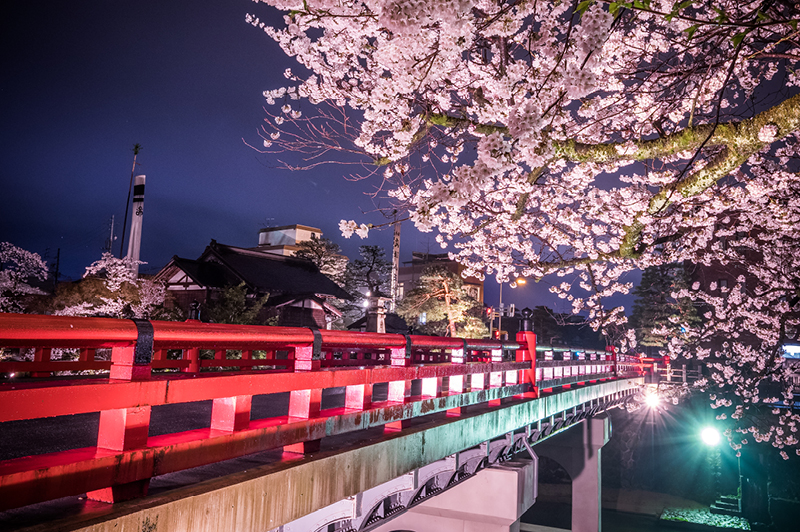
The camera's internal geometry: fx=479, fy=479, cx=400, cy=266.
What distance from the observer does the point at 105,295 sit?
21.5m

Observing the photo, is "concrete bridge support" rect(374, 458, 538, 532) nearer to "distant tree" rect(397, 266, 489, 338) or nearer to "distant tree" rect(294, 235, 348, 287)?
"distant tree" rect(397, 266, 489, 338)

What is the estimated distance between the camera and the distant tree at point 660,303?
37469mm

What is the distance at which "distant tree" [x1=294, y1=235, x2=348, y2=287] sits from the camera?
41969 mm

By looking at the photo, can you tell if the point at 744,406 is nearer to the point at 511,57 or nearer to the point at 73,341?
the point at 511,57

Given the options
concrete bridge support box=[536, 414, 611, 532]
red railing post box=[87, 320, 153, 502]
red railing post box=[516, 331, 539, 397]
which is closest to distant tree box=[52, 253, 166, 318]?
red railing post box=[516, 331, 539, 397]

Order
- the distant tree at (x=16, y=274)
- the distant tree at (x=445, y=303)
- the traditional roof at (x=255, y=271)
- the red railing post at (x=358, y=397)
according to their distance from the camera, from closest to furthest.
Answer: the red railing post at (x=358, y=397) → the distant tree at (x=16, y=274) → the traditional roof at (x=255, y=271) → the distant tree at (x=445, y=303)

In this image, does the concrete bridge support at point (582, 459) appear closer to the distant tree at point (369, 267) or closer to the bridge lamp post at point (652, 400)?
the bridge lamp post at point (652, 400)

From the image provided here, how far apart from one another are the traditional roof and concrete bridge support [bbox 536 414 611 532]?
19539 mm

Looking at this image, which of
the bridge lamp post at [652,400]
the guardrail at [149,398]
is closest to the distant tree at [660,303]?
the bridge lamp post at [652,400]

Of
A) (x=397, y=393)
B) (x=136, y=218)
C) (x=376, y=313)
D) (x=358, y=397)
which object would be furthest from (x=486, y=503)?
(x=136, y=218)

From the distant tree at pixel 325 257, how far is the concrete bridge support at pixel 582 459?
2888 centimetres

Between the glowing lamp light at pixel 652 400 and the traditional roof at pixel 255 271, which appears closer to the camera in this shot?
the glowing lamp light at pixel 652 400

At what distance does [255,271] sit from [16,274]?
1433cm

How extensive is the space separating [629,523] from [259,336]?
84.3 ft
